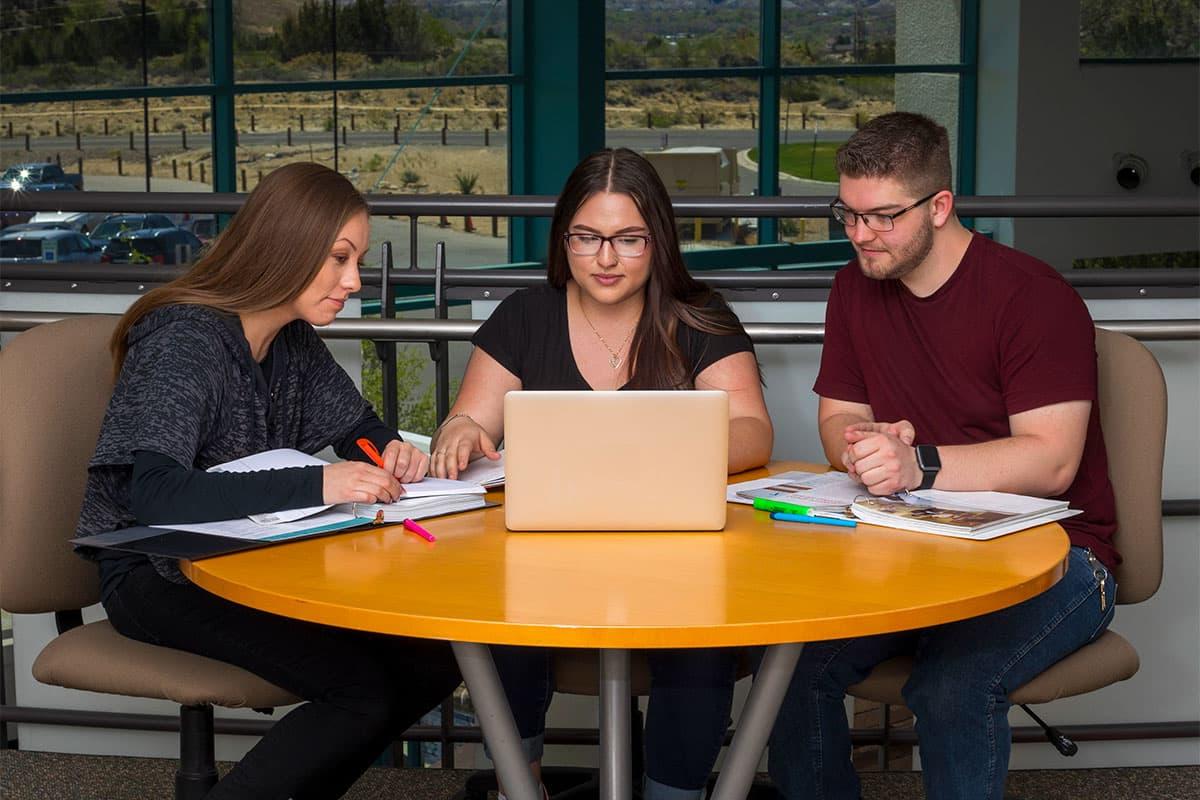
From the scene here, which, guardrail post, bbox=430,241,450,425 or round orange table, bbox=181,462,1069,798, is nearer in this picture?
round orange table, bbox=181,462,1069,798

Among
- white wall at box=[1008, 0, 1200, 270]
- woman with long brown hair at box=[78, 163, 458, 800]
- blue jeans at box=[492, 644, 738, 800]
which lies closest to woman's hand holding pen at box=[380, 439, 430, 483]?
woman with long brown hair at box=[78, 163, 458, 800]

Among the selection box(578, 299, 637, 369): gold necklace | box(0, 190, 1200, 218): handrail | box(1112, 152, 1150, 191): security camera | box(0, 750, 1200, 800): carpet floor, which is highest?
box(1112, 152, 1150, 191): security camera

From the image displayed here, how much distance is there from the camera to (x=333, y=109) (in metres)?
8.48

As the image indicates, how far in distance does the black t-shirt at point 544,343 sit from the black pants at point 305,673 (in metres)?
0.59

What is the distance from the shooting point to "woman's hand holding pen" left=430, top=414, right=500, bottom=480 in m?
2.15

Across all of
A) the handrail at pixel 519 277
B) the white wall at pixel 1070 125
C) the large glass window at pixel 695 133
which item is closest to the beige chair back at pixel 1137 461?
the handrail at pixel 519 277

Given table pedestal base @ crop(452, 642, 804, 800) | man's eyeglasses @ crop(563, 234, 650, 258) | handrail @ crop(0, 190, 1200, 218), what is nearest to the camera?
table pedestal base @ crop(452, 642, 804, 800)

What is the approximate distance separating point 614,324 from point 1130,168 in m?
8.38

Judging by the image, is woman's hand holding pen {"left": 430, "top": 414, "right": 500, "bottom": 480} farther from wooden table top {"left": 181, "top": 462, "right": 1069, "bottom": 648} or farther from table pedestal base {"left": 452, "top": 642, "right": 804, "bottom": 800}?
table pedestal base {"left": 452, "top": 642, "right": 804, "bottom": 800}

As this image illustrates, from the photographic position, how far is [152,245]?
7.48 m

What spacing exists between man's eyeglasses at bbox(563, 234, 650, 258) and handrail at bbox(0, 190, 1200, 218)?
0.37m

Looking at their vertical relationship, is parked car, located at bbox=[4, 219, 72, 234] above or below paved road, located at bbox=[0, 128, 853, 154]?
below

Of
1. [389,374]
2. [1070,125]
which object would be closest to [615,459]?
[389,374]

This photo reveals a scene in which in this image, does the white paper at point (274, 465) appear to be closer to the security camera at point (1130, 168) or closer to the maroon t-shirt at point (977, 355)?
the maroon t-shirt at point (977, 355)
